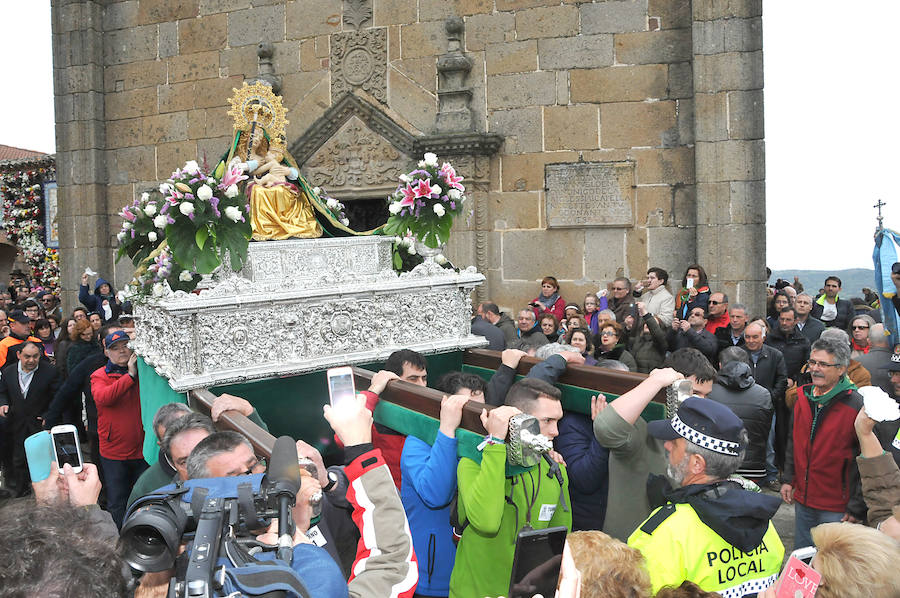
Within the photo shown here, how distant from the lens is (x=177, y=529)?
1389 mm

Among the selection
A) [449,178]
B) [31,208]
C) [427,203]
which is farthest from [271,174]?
[31,208]

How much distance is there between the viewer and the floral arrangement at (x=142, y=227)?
15.8ft

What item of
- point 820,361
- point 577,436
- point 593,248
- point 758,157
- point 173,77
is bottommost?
point 577,436

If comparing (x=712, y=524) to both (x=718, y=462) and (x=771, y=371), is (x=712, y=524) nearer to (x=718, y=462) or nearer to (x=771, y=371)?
(x=718, y=462)

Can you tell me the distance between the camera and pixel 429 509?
294 cm

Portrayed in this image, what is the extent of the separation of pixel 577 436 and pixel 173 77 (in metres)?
10.3

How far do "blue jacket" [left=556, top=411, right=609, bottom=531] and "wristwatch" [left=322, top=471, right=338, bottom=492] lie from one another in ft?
3.81

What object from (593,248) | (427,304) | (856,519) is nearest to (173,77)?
(593,248)

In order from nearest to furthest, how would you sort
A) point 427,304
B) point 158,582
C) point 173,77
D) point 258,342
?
point 158,582
point 258,342
point 427,304
point 173,77

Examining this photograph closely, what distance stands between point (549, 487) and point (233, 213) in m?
2.87

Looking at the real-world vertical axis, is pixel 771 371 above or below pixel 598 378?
below

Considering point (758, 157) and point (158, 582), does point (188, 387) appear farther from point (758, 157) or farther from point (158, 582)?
point (758, 157)

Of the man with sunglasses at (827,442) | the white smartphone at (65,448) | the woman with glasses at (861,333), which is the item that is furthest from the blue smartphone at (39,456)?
the woman with glasses at (861,333)

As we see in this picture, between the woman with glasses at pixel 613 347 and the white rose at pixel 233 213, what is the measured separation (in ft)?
9.72
